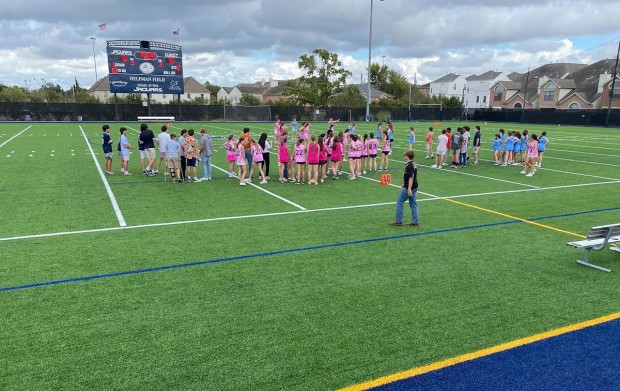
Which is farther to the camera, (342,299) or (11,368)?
(342,299)

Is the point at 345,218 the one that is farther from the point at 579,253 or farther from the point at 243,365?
the point at 243,365

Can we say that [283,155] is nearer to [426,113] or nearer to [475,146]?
[475,146]

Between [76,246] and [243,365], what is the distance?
5.34 m

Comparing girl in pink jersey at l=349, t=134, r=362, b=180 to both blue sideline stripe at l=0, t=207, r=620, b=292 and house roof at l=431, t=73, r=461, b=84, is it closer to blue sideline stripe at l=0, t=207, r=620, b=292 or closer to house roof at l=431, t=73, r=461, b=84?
blue sideline stripe at l=0, t=207, r=620, b=292

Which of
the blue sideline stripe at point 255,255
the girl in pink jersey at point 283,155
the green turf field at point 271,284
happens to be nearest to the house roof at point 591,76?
the green turf field at point 271,284

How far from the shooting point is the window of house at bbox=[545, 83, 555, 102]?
261 ft

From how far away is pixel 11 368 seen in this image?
180 inches

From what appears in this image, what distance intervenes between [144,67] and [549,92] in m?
71.2

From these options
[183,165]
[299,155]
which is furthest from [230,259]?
[183,165]

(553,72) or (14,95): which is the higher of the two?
(553,72)

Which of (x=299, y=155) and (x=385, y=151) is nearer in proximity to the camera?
(x=299, y=155)

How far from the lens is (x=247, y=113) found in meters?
58.6

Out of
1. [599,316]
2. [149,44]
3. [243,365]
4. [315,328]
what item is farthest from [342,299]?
[149,44]

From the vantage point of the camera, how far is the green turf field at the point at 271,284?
4.73 meters
